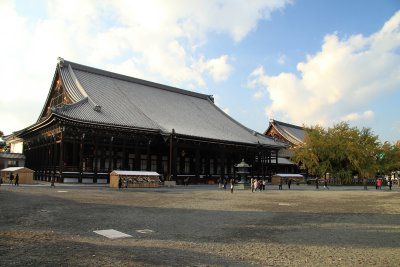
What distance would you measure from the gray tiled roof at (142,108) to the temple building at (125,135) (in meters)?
0.13

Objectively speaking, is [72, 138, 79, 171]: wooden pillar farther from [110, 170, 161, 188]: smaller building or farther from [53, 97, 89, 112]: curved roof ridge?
Result: [110, 170, 161, 188]: smaller building

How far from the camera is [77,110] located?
35219 mm

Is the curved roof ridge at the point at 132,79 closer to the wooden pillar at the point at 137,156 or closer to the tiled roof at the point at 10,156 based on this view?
the wooden pillar at the point at 137,156

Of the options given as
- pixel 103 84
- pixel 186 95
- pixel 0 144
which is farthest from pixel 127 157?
pixel 0 144

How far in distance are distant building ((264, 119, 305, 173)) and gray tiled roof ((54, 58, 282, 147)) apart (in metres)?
12.0

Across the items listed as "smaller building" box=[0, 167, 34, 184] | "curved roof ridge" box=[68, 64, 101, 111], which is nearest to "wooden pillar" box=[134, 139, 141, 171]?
"curved roof ridge" box=[68, 64, 101, 111]

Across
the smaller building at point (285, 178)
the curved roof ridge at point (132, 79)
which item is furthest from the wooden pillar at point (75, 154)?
the smaller building at point (285, 178)

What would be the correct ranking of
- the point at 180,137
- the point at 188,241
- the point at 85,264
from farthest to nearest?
the point at 180,137 → the point at 188,241 → the point at 85,264

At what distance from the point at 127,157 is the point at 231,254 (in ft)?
115

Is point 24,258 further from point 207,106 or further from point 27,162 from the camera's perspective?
point 207,106

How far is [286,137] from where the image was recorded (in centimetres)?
6881

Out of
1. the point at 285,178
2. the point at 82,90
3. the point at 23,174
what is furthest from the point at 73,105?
the point at 285,178

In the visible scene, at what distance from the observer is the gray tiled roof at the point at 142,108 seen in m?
37.5

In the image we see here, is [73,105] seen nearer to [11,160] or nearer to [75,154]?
[75,154]
